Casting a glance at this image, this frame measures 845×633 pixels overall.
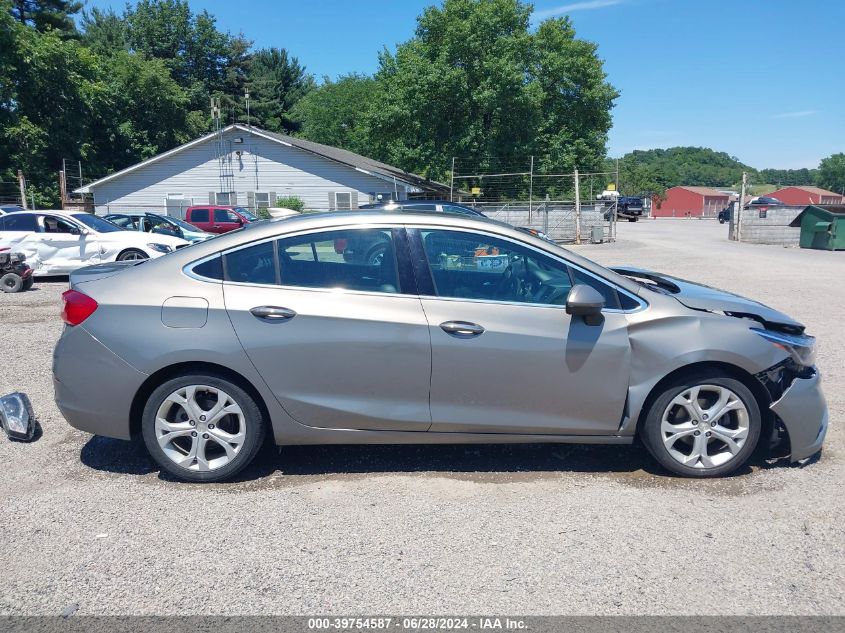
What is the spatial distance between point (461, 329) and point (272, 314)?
1161 mm

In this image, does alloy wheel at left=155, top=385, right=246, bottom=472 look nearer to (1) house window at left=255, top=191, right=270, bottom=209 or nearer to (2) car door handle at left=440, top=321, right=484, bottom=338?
(2) car door handle at left=440, top=321, right=484, bottom=338

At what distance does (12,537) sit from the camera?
371cm

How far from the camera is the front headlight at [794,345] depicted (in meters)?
4.33

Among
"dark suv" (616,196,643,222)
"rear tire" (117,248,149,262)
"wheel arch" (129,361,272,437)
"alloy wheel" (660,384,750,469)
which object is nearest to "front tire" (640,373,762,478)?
"alloy wheel" (660,384,750,469)

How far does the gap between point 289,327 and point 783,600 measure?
295 centimetres

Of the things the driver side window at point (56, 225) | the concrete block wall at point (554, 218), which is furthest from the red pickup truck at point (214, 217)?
the driver side window at point (56, 225)

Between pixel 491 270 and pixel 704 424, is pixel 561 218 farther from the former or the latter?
pixel 704 424

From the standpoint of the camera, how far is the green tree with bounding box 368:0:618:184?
40.9 m

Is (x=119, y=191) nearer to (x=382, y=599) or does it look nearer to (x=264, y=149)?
(x=264, y=149)

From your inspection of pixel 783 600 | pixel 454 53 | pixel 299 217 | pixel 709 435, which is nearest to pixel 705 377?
pixel 709 435

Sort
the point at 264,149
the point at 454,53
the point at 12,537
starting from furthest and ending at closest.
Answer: the point at 454,53 < the point at 264,149 < the point at 12,537

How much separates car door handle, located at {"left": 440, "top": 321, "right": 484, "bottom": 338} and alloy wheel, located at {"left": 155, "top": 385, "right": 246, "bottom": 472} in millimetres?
1376

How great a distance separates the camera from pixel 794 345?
14.3ft

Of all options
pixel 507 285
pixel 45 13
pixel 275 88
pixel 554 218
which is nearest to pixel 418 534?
pixel 507 285
